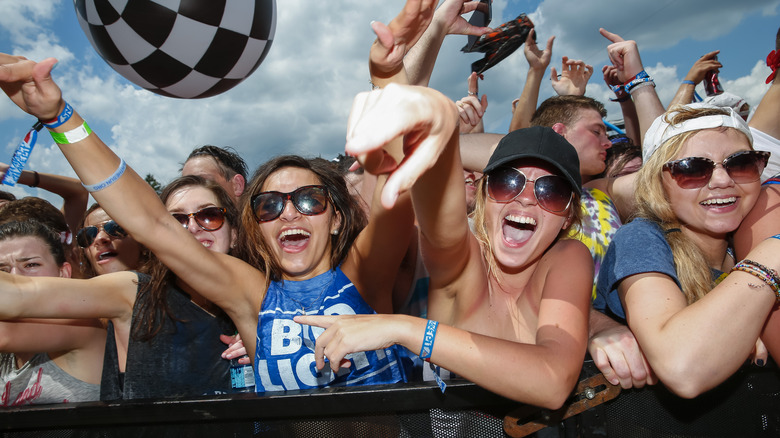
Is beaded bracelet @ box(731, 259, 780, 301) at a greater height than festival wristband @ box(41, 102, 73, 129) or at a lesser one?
lesser

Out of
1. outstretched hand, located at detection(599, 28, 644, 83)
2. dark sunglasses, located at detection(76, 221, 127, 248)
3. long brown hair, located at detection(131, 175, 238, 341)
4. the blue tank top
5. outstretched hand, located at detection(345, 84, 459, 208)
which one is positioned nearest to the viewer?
outstretched hand, located at detection(345, 84, 459, 208)

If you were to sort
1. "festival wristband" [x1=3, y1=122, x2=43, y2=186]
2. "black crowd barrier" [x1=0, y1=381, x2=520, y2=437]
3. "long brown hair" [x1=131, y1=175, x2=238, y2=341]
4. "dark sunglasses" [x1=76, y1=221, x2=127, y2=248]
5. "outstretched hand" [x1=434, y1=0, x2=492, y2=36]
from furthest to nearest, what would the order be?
"dark sunglasses" [x1=76, y1=221, x2=127, y2=248]
"outstretched hand" [x1=434, y1=0, x2=492, y2=36]
"long brown hair" [x1=131, y1=175, x2=238, y2=341]
"festival wristband" [x1=3, y1=122, x2=43, y2=186]
"black crowd barrier" [x1=0, y1=381, x2=520, y2=437]

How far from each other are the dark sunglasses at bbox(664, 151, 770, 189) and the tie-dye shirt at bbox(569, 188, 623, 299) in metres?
0.60

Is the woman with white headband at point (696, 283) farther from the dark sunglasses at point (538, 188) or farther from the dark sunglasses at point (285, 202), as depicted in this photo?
the dark sunglasses at point (285, 202)

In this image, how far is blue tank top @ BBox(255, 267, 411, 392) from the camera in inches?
73.1

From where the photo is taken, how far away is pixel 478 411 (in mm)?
1317

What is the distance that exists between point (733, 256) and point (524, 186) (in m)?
0.99

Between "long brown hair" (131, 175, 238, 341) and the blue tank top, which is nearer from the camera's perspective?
the blue tank top

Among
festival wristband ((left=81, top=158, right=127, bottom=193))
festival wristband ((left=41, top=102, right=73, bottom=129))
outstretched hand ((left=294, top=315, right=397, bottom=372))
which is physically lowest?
outstretched hand ((left=294, top=315, right=397, bottom=372))

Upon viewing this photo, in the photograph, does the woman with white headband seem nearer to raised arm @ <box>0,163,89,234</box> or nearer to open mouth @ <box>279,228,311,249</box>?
open mouth @ <box>279,228,311,249</box>

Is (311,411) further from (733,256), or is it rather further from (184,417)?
(733,256)

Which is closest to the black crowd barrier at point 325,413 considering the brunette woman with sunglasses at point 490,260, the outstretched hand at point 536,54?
the brunette woman with sunglasses at point 490,260

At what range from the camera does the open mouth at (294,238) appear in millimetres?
2168

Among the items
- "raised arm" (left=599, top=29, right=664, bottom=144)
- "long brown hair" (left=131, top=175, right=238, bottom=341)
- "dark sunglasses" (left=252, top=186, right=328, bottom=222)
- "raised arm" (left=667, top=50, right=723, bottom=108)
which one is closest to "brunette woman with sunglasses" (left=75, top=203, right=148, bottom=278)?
"long brown hair" (left=131, top=175, right=238, bottom=341)
